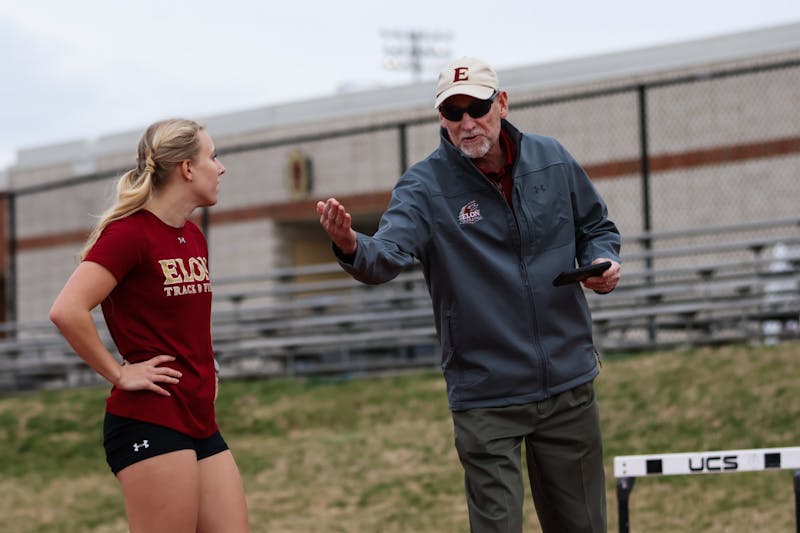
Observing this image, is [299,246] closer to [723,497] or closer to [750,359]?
[750,359]

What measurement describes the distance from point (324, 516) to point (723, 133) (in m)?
12.0

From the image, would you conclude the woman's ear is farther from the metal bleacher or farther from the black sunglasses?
the metal bleacher

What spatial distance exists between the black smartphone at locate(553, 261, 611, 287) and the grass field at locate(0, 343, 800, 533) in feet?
13.1

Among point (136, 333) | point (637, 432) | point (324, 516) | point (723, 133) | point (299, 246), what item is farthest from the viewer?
point (299, 246)

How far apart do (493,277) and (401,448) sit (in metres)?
6.09

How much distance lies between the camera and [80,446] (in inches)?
472

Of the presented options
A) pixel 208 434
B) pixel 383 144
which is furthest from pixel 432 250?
pixel 383 144

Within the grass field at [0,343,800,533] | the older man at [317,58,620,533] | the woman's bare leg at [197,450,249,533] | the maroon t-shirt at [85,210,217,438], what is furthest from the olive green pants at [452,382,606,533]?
the grass field at [0,343,800,533]

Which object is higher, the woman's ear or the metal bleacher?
the woman's ear

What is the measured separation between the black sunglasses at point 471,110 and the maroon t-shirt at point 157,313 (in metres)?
1.07

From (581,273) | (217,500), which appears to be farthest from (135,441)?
(581,273)

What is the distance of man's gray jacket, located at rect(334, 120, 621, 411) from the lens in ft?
14.5

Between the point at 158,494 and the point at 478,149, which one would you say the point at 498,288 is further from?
the point at 158,494

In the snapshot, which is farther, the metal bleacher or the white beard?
the metal bleacher
